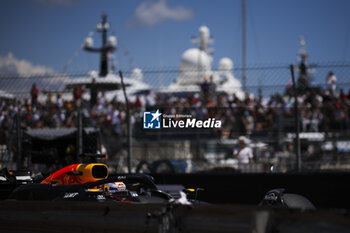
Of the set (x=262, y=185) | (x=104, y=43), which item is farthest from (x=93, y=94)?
(x=104, y=43)

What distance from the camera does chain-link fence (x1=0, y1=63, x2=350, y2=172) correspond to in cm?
960

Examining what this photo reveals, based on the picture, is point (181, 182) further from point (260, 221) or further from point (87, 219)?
point (260, 221)

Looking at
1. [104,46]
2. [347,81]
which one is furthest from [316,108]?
[104,46]

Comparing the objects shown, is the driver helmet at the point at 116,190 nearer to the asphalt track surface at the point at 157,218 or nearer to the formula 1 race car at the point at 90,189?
the formula 1 race car at the point at 90,189

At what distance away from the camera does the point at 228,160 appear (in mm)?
9898

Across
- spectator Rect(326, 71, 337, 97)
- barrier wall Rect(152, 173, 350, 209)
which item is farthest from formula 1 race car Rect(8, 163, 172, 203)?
spectator Rect(326, 71, 337, 97)

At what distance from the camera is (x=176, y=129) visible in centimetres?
954

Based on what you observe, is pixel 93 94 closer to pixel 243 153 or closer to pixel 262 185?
pixel 243 153

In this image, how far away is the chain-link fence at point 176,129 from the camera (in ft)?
31.5

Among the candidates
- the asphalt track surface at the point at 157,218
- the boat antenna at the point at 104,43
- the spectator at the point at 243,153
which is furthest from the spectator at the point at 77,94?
the boat antenna at the point at 104,43

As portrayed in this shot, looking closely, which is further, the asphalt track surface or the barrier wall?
the barrier wall

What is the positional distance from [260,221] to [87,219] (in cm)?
167

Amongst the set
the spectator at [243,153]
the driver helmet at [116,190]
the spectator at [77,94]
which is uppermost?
the spectator at [77,94]

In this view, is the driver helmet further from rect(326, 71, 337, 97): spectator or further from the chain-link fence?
rect(326, 71, 337, 97): spectator
